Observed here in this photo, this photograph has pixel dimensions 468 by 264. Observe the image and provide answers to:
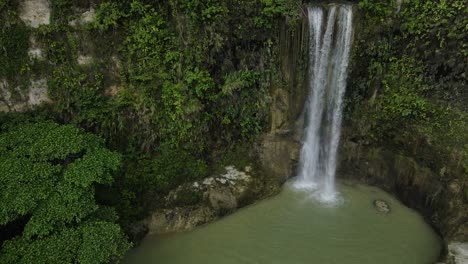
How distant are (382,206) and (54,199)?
8560mm

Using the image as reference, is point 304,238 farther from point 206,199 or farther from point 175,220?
point 175,220

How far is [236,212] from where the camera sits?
9.89 meters

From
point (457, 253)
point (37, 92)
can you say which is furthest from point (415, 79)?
point (37, 92)

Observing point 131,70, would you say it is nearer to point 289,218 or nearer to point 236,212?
point 236,212

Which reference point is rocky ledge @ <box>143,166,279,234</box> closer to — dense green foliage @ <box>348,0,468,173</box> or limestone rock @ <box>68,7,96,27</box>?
dense green foliage @ <box>348,0,468,173</box>

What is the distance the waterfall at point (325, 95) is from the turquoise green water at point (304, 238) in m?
1.02

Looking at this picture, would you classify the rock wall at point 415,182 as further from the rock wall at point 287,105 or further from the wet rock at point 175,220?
the wet rock at point 175,220

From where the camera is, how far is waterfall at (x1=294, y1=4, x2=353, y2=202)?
9969mm

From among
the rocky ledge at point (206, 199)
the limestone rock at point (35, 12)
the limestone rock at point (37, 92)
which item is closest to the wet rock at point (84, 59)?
the limestone rock at point (37, 92)

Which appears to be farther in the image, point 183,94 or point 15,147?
point 183,94

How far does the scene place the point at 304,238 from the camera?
8.86 metres

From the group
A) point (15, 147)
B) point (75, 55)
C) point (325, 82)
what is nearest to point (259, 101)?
point (325, 82)

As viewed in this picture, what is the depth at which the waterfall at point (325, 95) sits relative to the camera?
32.7ft

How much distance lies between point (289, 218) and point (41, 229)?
20.1 ft
